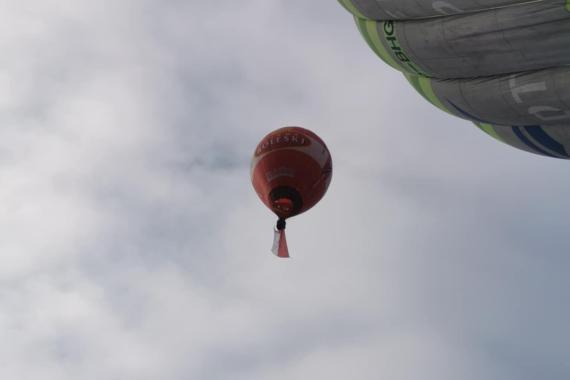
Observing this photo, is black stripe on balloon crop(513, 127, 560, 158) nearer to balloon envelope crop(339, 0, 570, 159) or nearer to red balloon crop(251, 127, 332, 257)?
balloon envelope crop(339, 0, 570, 159)

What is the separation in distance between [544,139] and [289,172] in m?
3.86

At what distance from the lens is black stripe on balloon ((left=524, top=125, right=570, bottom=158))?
12.0 meters

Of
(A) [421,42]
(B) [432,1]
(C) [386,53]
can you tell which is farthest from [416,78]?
(B) [432,1]

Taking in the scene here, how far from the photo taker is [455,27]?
10.7 metres

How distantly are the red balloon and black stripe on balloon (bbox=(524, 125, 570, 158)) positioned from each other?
326 cm

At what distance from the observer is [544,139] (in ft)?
39.7

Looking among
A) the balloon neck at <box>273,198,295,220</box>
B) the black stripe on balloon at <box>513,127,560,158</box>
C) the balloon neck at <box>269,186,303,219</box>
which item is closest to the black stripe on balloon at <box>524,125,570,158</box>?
the black stripe on balloon at <box>513,127,560,158</box>

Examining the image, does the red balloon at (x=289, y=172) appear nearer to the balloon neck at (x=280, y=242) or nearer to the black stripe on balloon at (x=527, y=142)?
the balloon neck at (x=280, y=242)

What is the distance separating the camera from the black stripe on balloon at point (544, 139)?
1198 cm

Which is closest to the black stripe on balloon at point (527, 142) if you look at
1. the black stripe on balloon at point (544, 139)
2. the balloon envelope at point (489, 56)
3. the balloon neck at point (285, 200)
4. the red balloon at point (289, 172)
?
the balloon envelope at point (489, 56)

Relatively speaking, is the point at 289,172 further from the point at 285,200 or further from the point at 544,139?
the point at 544,139

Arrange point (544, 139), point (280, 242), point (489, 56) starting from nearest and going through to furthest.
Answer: point (489, 56) < point (544, 139) < point (280, 242)

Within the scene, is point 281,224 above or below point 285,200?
below

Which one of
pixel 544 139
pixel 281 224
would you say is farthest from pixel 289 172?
pixel 544 139
